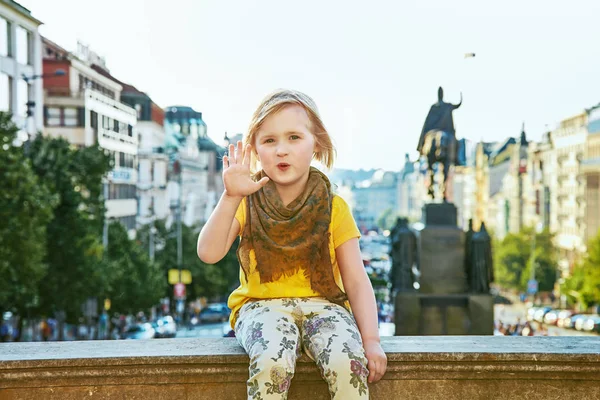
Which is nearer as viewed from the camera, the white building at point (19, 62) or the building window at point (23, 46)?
the white building at point (19, 62)

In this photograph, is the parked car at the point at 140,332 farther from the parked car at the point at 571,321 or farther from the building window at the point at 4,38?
the parked car at the point at 571,321

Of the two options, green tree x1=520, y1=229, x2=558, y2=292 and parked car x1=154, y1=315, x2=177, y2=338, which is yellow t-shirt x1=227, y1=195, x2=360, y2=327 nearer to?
parked car x1=154, y1=315, x2=177, y2=338

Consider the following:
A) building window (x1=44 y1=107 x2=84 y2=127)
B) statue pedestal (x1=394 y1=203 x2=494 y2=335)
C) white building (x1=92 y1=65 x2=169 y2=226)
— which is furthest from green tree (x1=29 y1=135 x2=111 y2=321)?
white building (x1=92 y1=65 x2=169 y2=226)

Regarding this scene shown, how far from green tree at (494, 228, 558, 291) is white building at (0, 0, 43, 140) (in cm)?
5325

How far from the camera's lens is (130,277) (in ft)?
165

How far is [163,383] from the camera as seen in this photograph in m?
5.97

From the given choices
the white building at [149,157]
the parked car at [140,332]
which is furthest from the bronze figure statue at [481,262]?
the white building at [149,157]

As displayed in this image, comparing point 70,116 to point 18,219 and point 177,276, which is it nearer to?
point 177,276

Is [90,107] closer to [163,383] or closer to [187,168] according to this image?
[187,168]

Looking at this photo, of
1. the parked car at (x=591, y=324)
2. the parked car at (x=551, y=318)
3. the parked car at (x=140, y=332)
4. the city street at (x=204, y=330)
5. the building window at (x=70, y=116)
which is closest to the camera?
the parked car at (x=140, y=332)

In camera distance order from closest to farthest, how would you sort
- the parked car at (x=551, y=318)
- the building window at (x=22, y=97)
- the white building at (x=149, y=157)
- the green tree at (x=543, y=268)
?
1. the building window at (x=22, y=97)
2. the parked car at (x=551, y=318)
3. the white building at (x=149, y=157)
4. the green tree at (x=543, y=268)

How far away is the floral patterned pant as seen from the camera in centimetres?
552

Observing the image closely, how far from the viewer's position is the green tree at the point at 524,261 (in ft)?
323

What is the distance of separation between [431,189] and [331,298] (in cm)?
1800
